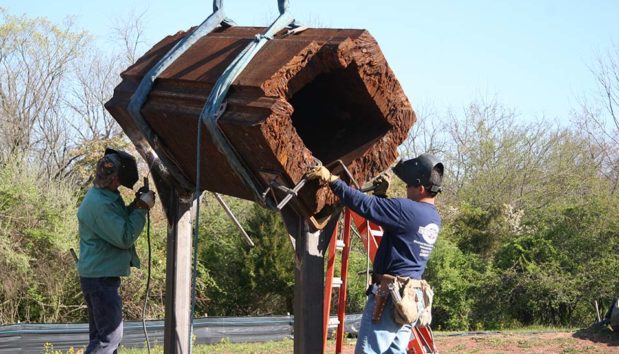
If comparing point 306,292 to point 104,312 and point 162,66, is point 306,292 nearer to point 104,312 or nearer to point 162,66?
point 104,312

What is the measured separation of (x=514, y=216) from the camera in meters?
22.1

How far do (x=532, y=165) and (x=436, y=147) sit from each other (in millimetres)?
4427

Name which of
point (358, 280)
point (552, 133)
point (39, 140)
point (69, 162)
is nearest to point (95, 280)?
point (358, 280)

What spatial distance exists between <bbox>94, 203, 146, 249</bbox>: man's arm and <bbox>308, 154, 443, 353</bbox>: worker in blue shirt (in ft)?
5.31

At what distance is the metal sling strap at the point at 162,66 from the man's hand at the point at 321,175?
4.22 feet

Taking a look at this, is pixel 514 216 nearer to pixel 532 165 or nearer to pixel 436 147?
pixel 532 165

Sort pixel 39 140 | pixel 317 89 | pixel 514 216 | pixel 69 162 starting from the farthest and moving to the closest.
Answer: pixel 39 140, pixel 69 162, pixel 514 216, pixel 317 89

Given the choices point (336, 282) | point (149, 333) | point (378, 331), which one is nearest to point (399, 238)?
point (378, 331)

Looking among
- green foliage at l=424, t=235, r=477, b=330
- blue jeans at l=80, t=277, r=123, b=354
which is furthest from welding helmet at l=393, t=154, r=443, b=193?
green foliage at l=424, t=235, r=477, b=330

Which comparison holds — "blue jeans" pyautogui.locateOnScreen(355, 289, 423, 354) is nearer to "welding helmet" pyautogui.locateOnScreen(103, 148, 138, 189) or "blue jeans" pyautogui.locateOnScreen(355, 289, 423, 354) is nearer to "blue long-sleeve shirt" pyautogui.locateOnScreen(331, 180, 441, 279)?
"blue long-sleeve shirt" pyautogui.locateOnScreen(331, 180, 441, 279)

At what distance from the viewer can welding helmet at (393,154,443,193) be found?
5.26 metres

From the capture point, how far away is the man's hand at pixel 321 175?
4.86 m

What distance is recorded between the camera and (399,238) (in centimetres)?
515

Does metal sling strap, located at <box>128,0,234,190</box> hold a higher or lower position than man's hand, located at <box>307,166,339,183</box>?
higher
